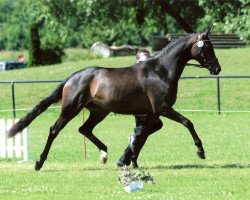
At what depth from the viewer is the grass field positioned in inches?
496

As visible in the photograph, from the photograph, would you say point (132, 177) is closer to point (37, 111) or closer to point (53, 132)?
point (53, 132)

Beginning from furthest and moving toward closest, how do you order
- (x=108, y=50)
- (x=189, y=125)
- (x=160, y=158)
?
1. (x=108, y=50)
2. (x=160, y=158)
3. (x=189, y=125)

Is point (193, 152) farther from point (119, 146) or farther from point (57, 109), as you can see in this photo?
point (57, 109)

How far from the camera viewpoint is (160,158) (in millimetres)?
17922

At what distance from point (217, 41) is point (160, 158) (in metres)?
29.2

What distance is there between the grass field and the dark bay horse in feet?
2.71

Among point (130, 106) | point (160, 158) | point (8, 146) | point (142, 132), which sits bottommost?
point (160, 158)

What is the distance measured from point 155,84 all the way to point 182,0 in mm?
36175

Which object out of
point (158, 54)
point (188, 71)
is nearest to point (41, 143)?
point (158, 54)

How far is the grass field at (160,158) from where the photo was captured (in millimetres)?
12586

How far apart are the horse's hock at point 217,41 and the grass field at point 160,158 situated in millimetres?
10977

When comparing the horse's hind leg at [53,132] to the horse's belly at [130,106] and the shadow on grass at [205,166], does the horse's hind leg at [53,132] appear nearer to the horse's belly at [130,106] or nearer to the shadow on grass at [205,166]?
the horse's belly at [130,106]

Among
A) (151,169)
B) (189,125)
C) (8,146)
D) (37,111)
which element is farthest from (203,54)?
(8,146)

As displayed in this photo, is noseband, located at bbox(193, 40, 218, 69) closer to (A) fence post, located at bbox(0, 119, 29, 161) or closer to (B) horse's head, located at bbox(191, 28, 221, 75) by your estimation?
(B) horse's head, located at bbox(191, 28, 221, 75)
